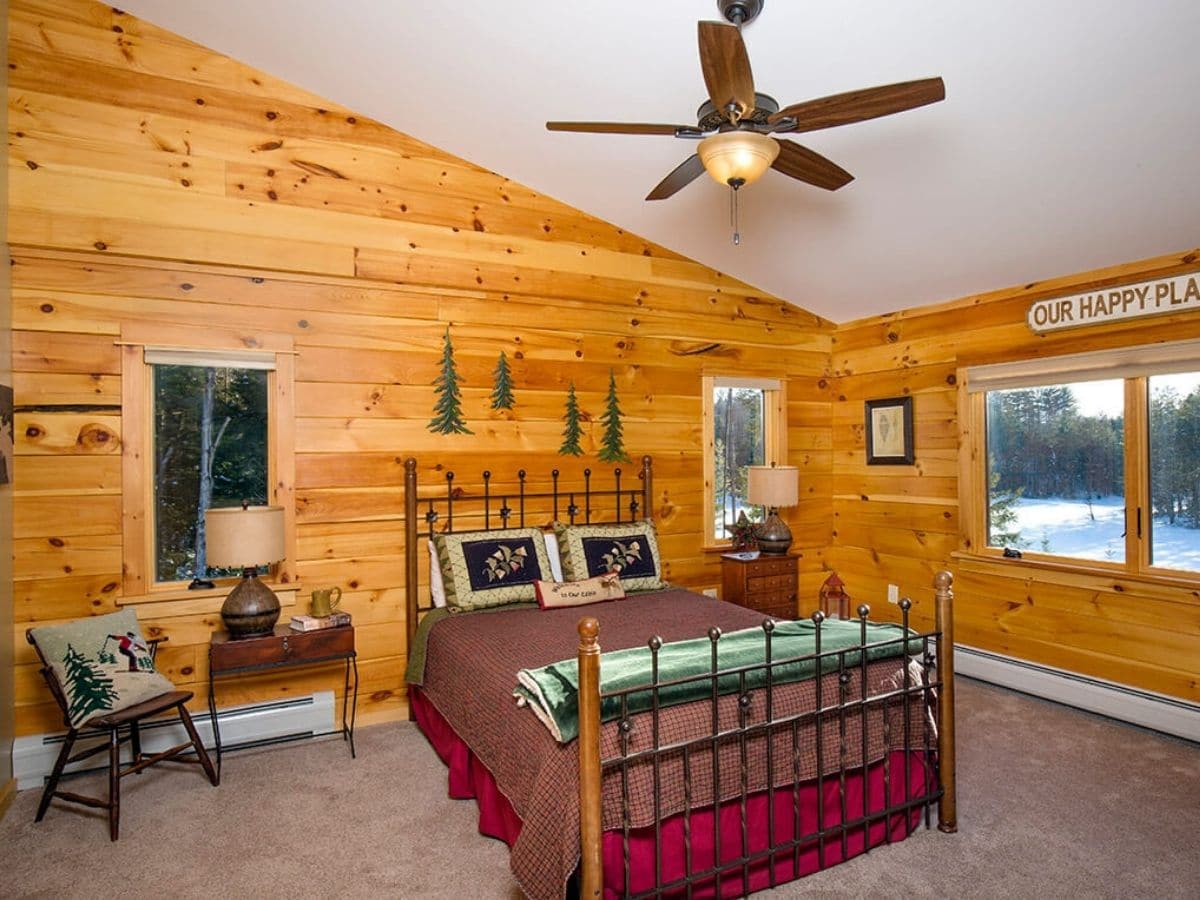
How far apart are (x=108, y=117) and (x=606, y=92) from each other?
231 centimetres

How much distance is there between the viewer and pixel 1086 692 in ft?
12.7

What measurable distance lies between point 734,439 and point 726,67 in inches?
131

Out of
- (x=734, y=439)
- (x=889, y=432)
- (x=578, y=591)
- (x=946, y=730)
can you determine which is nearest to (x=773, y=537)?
(x=734, y=439)

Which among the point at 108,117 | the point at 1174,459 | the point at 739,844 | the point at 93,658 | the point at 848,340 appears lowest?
the point at 739,844

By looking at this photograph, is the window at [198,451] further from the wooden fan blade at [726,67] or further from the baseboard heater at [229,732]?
the wooden fan blade at [726,67]

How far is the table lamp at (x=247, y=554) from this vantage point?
10.3ft

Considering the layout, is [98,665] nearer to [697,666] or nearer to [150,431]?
[150,431]

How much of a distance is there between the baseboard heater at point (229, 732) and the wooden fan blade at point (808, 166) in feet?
10.8

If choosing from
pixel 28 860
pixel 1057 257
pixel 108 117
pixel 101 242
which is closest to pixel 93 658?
pixel 28 860

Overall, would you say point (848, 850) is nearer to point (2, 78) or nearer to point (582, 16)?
point (582, 16)

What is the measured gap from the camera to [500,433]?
13.9ft

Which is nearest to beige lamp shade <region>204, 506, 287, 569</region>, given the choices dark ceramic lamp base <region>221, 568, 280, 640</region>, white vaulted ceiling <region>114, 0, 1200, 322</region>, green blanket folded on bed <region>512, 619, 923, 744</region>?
dark ceramic lamp base <region>221, 568, 280, 640</region>

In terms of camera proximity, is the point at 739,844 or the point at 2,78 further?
the point at 2,78

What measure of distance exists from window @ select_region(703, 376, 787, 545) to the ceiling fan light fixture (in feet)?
8.79
